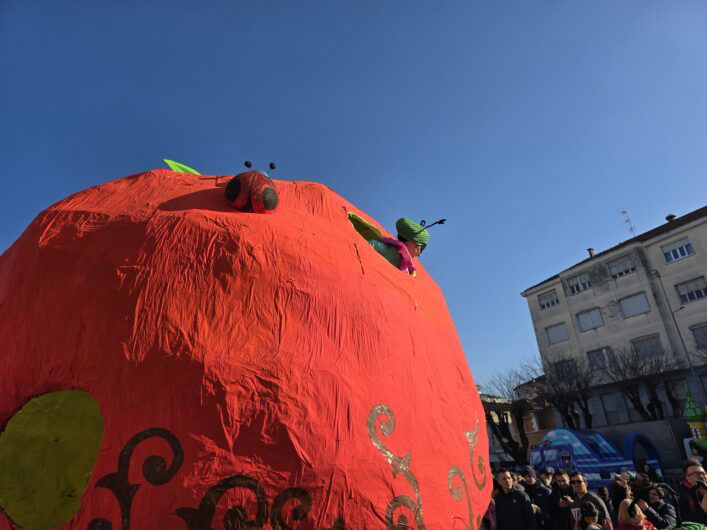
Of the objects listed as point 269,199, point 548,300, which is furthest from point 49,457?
point 548,300

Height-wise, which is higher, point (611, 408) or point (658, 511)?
point (611, 408)

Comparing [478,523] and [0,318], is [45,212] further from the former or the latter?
[478,523]

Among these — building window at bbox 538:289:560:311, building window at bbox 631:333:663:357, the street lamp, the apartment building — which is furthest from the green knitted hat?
building window at bbox 538:289:560:311

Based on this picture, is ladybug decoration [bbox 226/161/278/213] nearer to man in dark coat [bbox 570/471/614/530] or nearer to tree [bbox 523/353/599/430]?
man in dark coat [bbox 570/471/614/530]

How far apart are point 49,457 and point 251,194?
1819mm

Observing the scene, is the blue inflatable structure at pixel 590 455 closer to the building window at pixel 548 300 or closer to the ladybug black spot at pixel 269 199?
the ladybug black spot at pixel 269 199

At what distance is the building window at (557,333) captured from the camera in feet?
105

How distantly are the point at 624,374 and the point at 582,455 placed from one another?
11813mm

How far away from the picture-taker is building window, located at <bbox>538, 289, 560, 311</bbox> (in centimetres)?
3338

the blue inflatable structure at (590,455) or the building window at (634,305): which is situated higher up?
the building window at (634,305)

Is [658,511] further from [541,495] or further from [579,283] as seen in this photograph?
Result: [579,283]

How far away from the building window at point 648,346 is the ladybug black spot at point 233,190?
94.6ft

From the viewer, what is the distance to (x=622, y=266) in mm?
29906

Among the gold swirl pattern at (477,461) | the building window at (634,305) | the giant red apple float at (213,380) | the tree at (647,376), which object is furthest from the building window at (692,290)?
the giant red apple float at (213,380)
